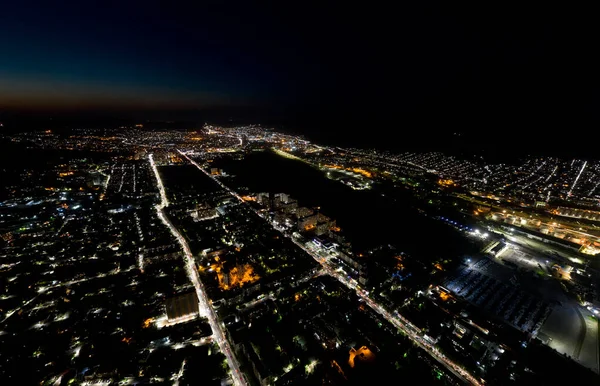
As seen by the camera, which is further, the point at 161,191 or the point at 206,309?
the point at 161,191

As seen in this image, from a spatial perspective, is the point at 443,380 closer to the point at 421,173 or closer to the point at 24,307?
the point at 24,307

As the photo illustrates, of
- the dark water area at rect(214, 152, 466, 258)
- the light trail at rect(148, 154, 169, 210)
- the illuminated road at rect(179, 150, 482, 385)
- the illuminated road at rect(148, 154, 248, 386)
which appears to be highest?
the dark water area at rect(214, 152, 466, 258)

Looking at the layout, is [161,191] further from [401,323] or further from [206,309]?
[401,323]

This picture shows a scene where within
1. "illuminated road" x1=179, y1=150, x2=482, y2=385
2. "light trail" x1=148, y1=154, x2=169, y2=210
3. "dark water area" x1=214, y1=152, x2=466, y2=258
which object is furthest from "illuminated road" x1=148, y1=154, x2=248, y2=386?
"dark water area" x1=214, y1=152, x2=466, y2=258

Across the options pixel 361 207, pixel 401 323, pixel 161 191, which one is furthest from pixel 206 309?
pixel 161 191

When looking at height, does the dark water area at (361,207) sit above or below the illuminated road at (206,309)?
above

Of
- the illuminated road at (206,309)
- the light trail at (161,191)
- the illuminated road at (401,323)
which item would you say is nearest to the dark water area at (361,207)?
the illuminated road at (401,323)

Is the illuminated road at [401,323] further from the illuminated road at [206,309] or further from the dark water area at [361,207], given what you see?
the illuminated road at [206,309]

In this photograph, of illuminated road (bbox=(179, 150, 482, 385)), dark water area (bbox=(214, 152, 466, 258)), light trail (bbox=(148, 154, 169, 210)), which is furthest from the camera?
light trail (bbox=(148, 154, 169, 210))

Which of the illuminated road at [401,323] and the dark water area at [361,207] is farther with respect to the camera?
the dark water area at [361,207]

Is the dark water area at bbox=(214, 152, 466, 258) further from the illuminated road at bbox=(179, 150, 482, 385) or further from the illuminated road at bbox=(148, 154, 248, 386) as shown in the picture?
the illuminated road at bbox=(148, 154, 248, 386)
